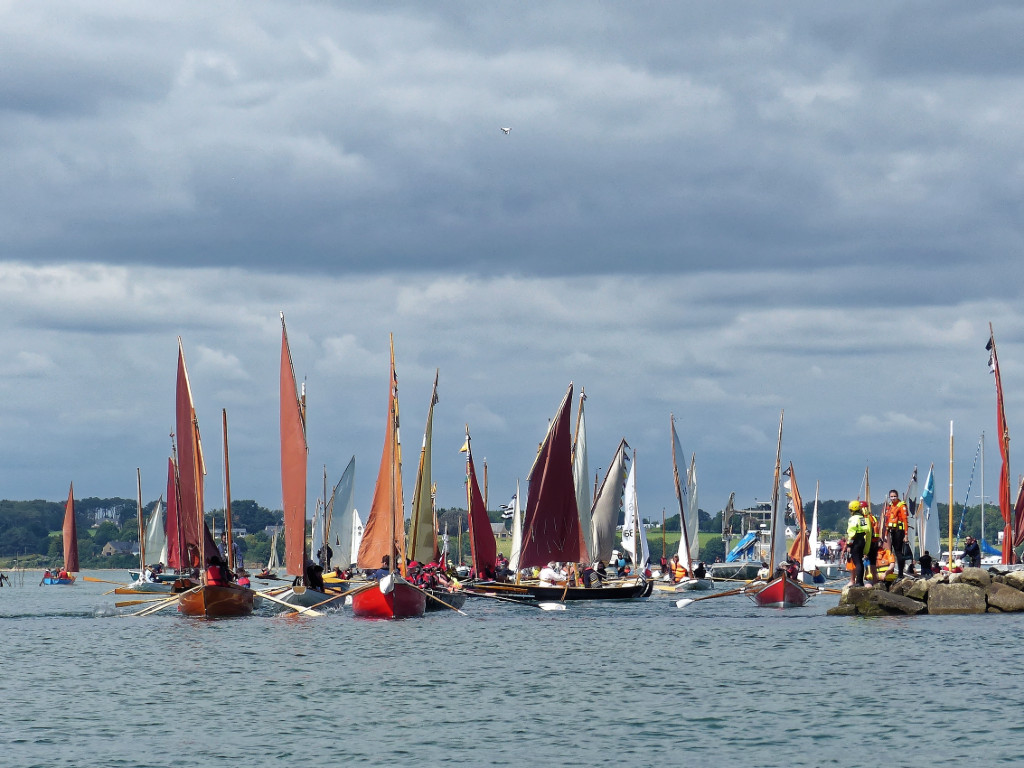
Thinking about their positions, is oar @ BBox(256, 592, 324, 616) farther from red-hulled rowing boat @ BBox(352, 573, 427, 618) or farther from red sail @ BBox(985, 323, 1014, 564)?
red sail @ BBox(985, 323, 1014, 564)

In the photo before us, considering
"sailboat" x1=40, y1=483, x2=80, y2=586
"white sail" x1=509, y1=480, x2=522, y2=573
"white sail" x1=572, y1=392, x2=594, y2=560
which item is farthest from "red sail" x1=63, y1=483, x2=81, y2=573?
"white sail" x1=572, y1=392, x2=594, y2=560

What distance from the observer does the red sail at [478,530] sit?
78.5 metres

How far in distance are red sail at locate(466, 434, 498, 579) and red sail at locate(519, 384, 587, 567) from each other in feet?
21.4

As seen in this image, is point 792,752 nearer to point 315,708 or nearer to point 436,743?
point 436,743

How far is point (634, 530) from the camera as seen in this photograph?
308 feet

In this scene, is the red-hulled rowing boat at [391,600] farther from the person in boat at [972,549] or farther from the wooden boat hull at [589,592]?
the person in boat at [972,549]

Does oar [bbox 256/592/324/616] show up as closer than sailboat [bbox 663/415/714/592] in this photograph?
Yes

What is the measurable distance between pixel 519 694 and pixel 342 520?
7873 centimetres

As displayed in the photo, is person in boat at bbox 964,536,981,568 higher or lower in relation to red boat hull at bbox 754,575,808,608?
higher

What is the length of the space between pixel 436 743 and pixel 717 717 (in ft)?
22.3

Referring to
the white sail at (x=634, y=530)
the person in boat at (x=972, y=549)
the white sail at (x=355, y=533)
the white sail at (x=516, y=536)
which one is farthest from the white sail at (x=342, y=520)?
the person in boat at (x=972, y=549)

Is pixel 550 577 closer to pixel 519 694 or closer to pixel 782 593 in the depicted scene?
pixel 782 593

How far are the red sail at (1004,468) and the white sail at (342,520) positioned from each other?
5887 centimetres

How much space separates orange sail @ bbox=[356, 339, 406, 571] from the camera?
196 feet
